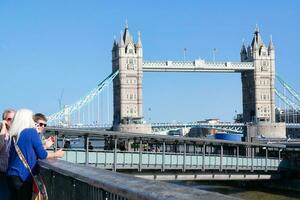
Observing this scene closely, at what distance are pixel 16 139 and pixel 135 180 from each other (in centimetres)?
212

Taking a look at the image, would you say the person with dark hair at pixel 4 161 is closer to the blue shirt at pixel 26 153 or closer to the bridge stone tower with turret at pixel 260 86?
the blue shirt at pixel 26 153

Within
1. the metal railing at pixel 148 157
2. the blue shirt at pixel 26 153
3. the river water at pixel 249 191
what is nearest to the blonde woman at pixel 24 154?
the blue shirt at pixel 26 153

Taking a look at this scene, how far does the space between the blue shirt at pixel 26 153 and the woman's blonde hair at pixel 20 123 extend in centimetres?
5

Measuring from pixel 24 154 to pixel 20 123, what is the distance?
283 mm

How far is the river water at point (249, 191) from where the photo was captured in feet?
128

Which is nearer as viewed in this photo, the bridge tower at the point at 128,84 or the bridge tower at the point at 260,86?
the bridge tower at the point at 128,84

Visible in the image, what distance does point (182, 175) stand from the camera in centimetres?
3412

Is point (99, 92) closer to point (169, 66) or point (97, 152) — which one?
point (169, 66)

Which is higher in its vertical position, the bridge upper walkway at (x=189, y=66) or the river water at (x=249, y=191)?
the bridge upper walkway at (x=189, y=66)

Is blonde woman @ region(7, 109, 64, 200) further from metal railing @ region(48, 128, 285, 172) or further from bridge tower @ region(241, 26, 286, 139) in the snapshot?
bridge tower @ region(241, 26, 286, 139)

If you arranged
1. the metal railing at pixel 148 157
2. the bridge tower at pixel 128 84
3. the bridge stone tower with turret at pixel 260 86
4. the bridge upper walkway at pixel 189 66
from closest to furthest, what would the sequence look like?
the metal railing at pixel 148 157 < the bridge upper walkway at pixel 189 66 < the bridge tower at pixel 128 84 < the bridge stone tower with turret at pixel 260 86

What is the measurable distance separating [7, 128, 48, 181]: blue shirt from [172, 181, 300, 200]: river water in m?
32.2

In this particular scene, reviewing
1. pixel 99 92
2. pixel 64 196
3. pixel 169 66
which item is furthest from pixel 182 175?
pixel 99 92

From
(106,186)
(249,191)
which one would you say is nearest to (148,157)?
(249,191)
